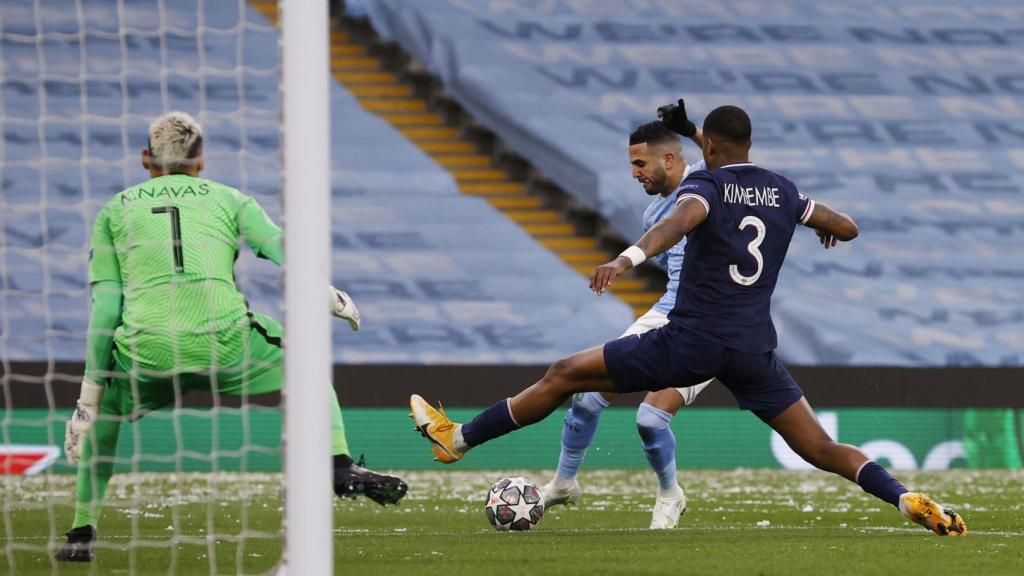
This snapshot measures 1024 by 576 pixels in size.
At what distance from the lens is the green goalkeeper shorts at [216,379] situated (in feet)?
21.3

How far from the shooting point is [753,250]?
679 cm

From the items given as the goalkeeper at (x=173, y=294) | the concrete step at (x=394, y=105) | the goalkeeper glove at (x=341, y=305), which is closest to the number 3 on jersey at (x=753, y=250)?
the goalkeeper glove at (x=341, y=305)

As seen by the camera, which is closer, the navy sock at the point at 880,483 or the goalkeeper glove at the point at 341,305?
the goalkeeper glove at the point at 341,305

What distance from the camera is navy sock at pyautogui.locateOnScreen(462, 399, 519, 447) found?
23.2ft

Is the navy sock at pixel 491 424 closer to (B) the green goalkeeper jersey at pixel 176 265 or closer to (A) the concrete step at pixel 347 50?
(B) the green goalkeeper jersey at pixel 176 265

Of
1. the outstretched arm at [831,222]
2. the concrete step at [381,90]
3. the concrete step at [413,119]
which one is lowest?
the outstretched arm at [831,222]

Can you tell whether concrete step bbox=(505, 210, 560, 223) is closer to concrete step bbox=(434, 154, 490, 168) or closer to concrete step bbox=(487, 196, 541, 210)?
concrete step bbox=(487, 196, 541, 210)

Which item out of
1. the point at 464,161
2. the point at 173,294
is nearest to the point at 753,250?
the point at 173,294

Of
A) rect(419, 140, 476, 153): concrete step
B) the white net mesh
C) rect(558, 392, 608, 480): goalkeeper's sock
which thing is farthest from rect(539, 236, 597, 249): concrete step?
rect(558, 392, 608, 480): goalkeeper's sock

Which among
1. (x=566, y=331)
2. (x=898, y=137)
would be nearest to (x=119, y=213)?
(x=566, y=331)

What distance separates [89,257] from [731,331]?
716cm

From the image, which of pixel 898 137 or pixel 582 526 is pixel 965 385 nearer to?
pixel 898 137

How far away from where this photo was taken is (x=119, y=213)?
646 centimetres

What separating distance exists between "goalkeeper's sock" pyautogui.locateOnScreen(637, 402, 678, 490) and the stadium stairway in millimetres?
9026
